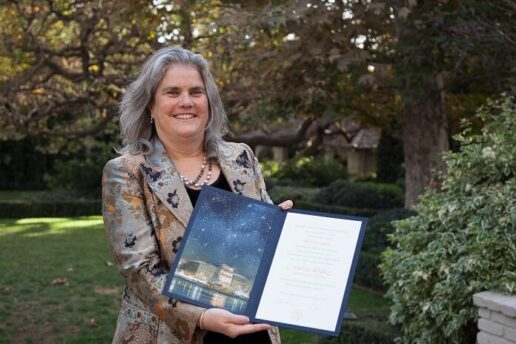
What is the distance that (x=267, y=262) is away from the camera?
227 cm

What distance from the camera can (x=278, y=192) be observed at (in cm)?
1769

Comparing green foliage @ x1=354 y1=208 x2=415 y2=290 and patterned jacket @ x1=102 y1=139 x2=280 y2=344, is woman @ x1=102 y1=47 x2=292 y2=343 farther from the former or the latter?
green foliage @ x1=354 y1=208 x2=415 y2=290

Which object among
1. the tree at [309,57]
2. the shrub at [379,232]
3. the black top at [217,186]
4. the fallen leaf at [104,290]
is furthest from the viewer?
the shrub at [379,232]

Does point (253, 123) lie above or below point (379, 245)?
above

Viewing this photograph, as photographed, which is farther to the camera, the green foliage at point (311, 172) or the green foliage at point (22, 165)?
the green foliage at point (22, 165)

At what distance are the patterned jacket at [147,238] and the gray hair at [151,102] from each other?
10cm

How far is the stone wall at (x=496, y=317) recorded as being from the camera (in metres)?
4.09

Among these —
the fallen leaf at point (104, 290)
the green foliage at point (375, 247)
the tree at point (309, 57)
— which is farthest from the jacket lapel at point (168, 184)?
the green foliage at point (375, 247)

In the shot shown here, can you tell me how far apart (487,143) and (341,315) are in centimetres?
383

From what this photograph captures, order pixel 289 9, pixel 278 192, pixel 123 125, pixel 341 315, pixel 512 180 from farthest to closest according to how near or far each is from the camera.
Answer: pixel 278 192
pixel 289 9
pixel 512 180
pixel 123 125
pixel 341 315

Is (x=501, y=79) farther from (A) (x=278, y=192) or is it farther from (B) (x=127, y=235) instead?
(A) (x=278, y=192)

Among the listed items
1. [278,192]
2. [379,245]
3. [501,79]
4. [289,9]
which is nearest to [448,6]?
[501,79]

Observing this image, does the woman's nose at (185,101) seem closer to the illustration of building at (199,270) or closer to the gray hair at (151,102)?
the gray hair at (151,102)

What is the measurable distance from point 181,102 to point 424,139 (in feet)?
24.5
